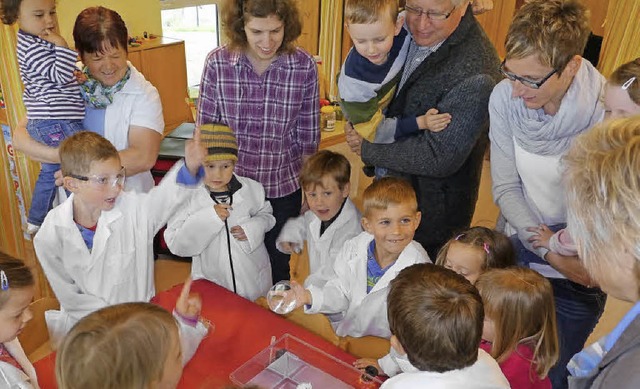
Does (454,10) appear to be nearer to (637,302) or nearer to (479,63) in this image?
(479,63)

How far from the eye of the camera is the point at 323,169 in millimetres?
2490

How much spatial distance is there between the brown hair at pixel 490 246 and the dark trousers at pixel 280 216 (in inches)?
34.4

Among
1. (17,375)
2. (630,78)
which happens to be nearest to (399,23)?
(630,78)

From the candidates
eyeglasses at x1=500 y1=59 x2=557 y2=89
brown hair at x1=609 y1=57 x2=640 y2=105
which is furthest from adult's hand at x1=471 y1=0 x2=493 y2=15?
brown hair at x1=609 y1=57 x2=640 y2=105

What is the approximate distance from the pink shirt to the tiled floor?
1117 millimetres

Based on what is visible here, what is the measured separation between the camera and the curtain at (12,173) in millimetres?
2988

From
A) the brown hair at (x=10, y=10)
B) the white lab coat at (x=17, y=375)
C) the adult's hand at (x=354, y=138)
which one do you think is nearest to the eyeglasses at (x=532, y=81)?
the adult's hand at (x=354, y=138)

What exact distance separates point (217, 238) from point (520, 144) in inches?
51.7

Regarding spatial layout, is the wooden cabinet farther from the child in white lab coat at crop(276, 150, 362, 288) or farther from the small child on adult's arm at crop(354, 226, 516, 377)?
the small child on adult's arm at crop(354, 226, 516, 377)

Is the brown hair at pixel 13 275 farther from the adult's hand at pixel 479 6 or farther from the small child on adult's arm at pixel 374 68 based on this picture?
the adult's hand at pixel 479 6

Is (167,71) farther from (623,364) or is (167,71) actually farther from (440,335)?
(623,364)

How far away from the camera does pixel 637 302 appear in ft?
3.35

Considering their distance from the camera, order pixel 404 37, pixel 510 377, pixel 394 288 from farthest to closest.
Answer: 1. pixel 404 37
2. pixel 510 377
3. pixel 394 288

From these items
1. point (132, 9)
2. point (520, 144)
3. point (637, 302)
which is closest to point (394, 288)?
point (637, 302)
